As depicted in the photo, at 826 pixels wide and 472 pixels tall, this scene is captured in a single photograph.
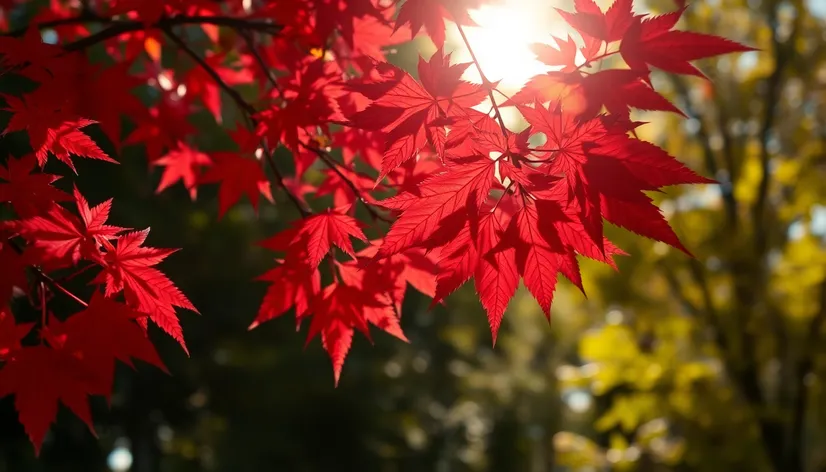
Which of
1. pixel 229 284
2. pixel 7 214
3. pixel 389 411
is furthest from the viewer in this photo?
pixel 389 411

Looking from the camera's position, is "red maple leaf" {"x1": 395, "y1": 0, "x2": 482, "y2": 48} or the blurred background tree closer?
"red maple leaf" {"x1": 395, "y1": 0, "x2": 482, "y2": 48}

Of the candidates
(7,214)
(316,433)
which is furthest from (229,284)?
(7,214)

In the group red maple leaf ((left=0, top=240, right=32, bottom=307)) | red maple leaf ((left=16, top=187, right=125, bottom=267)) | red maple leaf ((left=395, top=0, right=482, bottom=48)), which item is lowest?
red maple leaf ((left=0, top=240, right=32, bottom=307))

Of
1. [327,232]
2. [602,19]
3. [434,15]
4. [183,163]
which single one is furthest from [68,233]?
[602,19]

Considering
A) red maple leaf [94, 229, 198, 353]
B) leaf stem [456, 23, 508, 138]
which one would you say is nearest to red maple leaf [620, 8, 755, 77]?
leaf stem [456, 23, 508, 138]

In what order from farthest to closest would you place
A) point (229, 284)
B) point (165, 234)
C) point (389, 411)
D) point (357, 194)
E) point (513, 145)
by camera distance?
1. point (389, 411)
2. point (229, 284)
3. point (165, 234)
4. point (357, 194)
5. point (513, 145)

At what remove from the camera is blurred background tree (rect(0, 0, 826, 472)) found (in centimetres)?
533

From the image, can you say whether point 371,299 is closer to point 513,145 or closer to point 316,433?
point 513,145

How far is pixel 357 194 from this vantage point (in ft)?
5.75

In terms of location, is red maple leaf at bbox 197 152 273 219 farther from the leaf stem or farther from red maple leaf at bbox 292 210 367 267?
the leaf stem

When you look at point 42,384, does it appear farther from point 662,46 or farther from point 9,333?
point 662,46

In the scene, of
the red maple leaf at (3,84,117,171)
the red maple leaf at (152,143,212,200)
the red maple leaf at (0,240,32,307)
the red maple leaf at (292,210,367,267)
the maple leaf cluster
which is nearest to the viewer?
the maple leaf cluster

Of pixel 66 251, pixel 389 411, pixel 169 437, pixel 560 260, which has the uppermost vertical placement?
pixel 560 260

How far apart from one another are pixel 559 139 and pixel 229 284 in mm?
12811
